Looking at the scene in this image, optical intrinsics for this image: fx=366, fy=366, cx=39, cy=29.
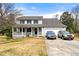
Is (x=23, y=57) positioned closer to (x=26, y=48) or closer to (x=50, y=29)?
(x=26, y=48)

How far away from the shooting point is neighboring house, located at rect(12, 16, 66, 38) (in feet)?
30.6

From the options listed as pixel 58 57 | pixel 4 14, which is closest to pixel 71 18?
pixel 58 57

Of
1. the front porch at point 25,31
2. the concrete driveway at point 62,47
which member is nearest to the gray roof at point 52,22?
the front porch at point 25,31

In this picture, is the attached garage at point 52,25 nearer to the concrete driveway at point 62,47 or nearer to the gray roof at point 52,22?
the gray roof at point 52,22

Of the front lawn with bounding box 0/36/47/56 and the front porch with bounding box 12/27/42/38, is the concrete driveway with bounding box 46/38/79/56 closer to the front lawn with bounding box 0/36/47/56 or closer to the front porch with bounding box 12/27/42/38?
the front lawn with bounding box 0/36/47/56

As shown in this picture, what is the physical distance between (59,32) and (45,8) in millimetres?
740

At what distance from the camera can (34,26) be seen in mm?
9562

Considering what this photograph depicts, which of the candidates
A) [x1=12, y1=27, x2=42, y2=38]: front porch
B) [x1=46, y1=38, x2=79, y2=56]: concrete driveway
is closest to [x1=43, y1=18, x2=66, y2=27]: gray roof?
[x1=12, y1=27, x2=42, y2=38]: front porch

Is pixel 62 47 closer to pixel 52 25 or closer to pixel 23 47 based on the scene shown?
pixel 52 25

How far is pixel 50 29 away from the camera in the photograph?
943 centimetres

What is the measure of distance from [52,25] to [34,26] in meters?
0.48

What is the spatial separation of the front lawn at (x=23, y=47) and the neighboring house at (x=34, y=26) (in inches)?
7.5

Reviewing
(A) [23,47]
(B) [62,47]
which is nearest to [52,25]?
(B) [62,47]

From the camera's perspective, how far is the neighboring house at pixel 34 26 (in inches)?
368
